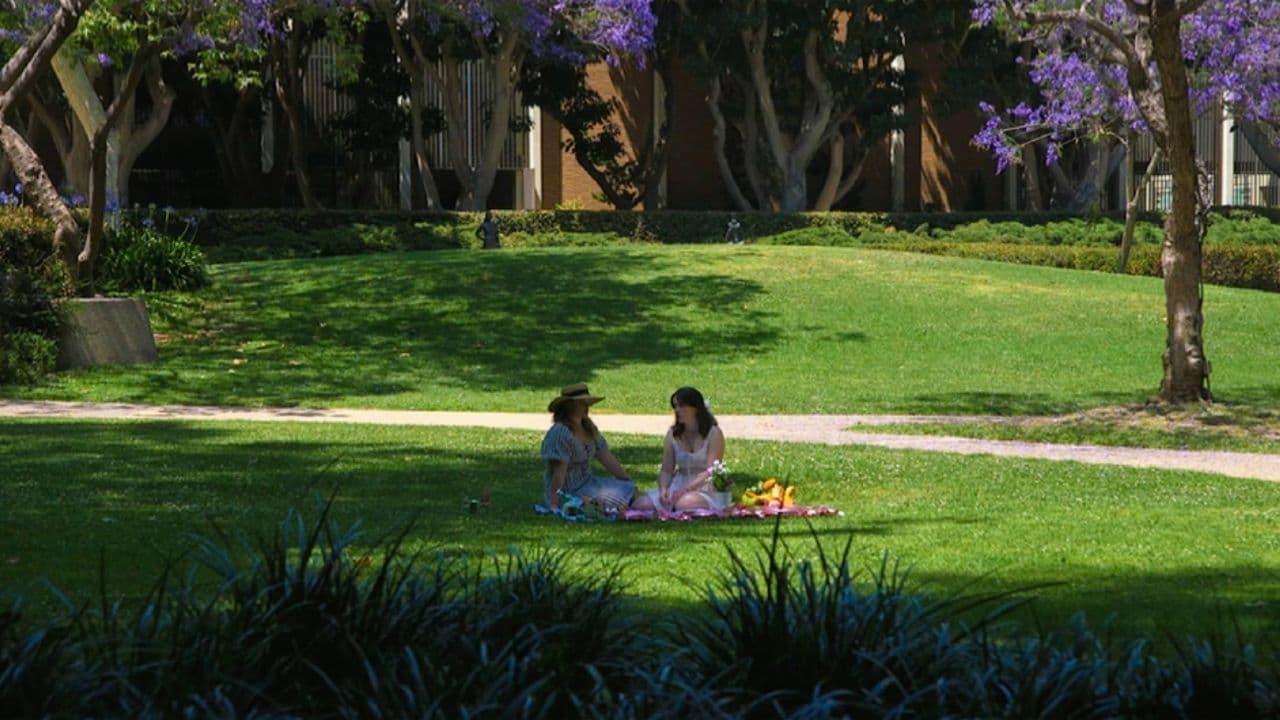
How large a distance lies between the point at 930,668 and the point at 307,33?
3984 centimetres

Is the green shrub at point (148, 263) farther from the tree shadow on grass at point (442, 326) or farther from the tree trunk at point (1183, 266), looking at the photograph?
the tree trunk at point (1183, 266)

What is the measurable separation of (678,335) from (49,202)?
8.78m

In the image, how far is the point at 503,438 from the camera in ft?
56.6

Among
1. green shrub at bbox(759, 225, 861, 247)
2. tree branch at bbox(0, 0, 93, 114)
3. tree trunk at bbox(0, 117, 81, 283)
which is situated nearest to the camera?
tree branch at bbox(0, 0, 93, 114)

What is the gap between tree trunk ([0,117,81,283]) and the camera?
2328 cm

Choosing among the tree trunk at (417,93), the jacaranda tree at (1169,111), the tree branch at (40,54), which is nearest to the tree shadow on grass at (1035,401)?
the jacaranda tree at (1169,111)

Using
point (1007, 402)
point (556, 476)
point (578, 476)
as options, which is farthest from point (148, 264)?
point (556, 476)

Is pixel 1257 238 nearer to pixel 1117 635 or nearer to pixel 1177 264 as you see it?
pixel 1177 264

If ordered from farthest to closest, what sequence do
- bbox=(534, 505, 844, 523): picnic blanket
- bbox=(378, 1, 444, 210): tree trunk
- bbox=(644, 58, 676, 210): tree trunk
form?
bbox=(644, 58, 676, 210): tree trunk, bbox=(378, 1, 444, 210): tree trunk, bbox=(534, 505, 844, 523): picnic blanket

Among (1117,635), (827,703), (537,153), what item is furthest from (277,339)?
(537,153)

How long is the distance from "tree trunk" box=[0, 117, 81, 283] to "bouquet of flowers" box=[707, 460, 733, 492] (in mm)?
13631

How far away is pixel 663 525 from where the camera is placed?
11.8 meters

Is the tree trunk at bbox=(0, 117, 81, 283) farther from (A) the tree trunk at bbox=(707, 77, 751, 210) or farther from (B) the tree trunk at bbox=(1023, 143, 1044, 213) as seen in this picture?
(B) the tree trunk at bbox=(1023, 143, 1044, 213)

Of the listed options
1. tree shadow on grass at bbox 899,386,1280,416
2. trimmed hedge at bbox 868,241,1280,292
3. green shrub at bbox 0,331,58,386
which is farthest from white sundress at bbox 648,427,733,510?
trimmed hedge at bbox 868,241,1280,292
